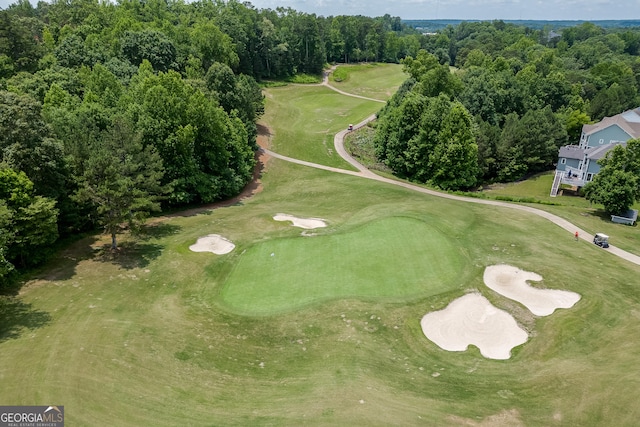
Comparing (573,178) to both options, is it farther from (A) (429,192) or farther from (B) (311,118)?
(B) (311,118)

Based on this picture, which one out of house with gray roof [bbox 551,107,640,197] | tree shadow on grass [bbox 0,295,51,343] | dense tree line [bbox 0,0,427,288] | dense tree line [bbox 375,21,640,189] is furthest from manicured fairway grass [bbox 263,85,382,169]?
tree shadow on grass [bbox 0,295,51,343]

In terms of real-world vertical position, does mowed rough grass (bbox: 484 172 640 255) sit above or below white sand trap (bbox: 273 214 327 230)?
below

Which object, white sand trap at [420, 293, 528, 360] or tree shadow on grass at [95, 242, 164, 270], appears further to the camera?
tree shadow on grass at [95, 242, 164, 270]

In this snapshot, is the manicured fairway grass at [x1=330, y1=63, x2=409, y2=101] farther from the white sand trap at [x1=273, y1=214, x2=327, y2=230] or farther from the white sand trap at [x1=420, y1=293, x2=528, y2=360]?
the white sand trap at [x1=420, y1=293, x2=528, y2=360]

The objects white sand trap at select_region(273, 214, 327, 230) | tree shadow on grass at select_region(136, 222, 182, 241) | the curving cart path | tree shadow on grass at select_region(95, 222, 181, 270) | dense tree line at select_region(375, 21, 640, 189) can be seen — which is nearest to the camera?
tree shadow on grass at select_region(95, 222, 181, 270)

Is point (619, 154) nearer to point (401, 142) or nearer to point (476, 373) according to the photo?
point (401, 142)

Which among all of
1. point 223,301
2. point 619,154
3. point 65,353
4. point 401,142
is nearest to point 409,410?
point 223,301

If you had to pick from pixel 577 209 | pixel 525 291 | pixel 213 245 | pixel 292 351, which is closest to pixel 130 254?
pixel 213 245
